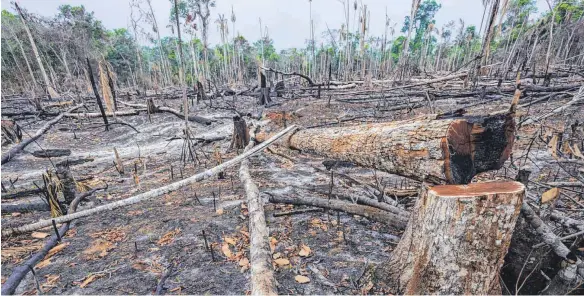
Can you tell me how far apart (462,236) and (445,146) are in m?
0.57

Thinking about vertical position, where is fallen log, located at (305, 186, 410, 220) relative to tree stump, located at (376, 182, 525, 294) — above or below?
below

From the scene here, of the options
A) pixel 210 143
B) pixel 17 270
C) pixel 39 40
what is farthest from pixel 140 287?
pixel 39 40

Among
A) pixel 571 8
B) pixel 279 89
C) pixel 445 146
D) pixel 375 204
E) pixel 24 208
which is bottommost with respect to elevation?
pixel 24 208

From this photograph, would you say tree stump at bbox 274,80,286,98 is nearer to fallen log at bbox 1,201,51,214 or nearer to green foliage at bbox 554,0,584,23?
fallen log at bbox 1,201,51,214

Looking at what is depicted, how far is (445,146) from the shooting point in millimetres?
1662

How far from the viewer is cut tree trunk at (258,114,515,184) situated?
1.61 metres

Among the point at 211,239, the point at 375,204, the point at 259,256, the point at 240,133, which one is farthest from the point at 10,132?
the point at 375,204

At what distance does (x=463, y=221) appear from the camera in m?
1.47

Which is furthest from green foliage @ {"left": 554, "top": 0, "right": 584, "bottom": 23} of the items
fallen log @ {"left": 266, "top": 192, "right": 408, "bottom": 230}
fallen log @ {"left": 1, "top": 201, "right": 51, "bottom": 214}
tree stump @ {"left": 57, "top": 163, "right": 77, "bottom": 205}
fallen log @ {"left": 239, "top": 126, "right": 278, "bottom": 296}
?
fallen log @ {"left": 1, "top": 201, "right": 51, "bottom": 214}

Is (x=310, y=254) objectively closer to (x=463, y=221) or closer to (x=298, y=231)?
(x=298, y=231)

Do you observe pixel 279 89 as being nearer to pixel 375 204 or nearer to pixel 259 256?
pixel 375 204

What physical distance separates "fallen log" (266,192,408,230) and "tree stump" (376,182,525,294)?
0.94m

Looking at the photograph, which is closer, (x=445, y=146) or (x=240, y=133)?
(x=445, y=146)

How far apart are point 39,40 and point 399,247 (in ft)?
99.0
